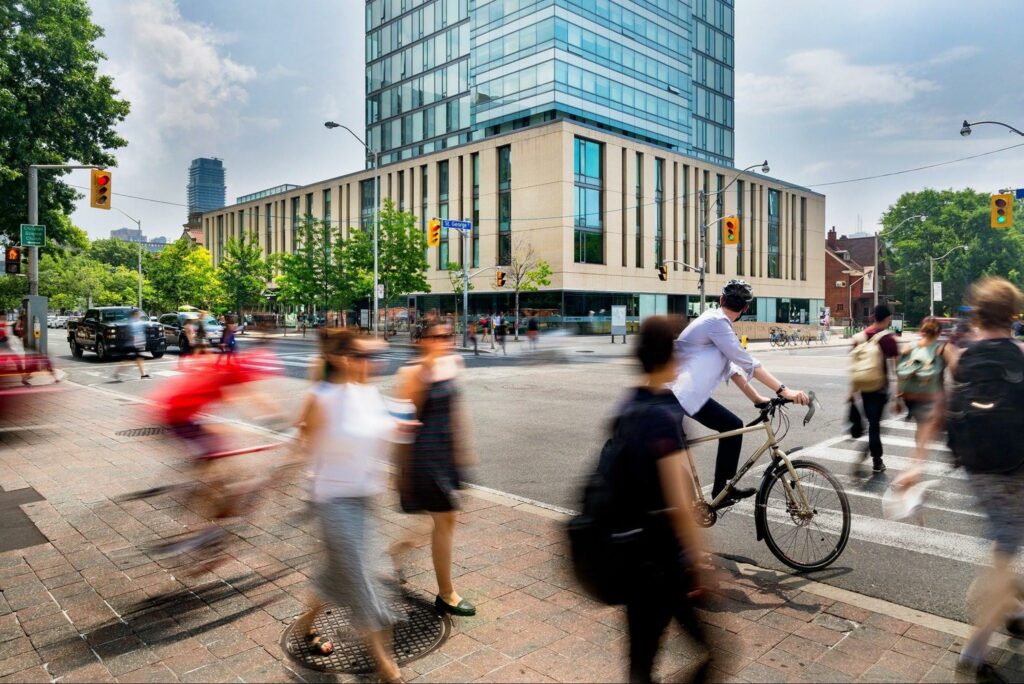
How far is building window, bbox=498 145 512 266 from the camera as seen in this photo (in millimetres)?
51781

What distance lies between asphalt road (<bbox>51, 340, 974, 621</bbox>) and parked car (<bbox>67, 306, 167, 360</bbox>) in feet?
20.1

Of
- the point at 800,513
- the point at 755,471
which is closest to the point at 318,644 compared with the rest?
the point at 800,513

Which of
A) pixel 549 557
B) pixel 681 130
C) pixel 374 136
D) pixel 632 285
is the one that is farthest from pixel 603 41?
pixel 549 557

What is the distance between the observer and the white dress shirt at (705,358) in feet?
16.1

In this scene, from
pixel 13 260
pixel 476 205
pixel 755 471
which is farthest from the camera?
pixel 476 205

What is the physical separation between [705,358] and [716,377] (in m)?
0.16

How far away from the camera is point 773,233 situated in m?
69.2

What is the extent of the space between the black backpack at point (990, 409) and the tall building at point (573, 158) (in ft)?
132

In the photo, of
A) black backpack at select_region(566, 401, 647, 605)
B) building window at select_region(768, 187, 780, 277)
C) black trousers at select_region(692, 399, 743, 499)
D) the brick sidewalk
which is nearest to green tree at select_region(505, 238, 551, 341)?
building window at select_region(768, 187, 780, 277)

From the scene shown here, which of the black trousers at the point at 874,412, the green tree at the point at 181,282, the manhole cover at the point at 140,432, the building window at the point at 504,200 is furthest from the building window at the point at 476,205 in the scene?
the black trousers at the point at 874,412

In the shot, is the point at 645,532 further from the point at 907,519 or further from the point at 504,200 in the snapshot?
the point at 504,200

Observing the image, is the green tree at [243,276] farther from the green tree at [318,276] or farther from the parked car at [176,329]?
the parked car at [176,329]

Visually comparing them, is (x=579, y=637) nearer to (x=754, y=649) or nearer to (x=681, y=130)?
(x=754, y=649)

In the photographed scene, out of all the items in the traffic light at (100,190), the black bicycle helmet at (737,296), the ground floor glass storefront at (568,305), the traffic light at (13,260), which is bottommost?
the black bicycle helmet at (737,296)
